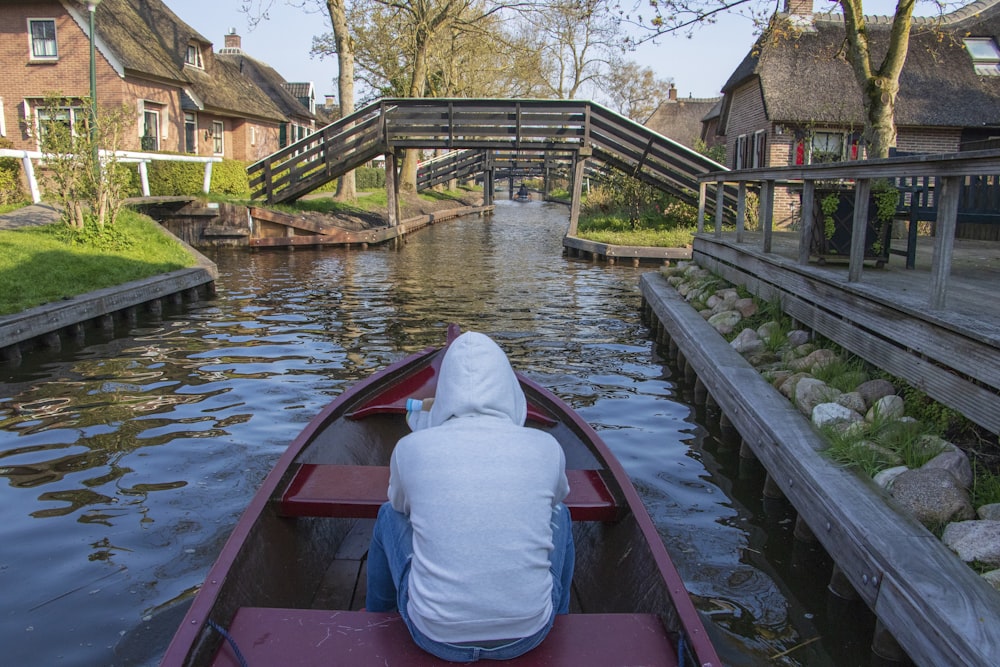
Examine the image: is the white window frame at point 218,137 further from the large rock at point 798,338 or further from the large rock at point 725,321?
the large rock at point 798,338

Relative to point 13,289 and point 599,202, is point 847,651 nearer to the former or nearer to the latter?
point 13,289

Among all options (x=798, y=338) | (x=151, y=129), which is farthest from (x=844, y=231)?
(x=151, y=129)

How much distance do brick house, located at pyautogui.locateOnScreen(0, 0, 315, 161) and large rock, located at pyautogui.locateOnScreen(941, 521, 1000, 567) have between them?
25473 mm

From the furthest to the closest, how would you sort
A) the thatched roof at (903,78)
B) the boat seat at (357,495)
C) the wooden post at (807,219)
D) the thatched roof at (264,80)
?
the thatched roof at (264,80) < the thatched roof at (903,78) < the wooden post at (807,219) < the boat seat at (357,495)

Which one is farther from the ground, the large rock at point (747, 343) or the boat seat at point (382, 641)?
the large rock at point (747, 343)

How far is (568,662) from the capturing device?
2.70 metres

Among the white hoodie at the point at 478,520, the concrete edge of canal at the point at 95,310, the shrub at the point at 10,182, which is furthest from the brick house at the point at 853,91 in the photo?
the white hoodie at the point at 478,520

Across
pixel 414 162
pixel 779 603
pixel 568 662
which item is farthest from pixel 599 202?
pixel 568 662

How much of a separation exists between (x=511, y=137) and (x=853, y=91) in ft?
33.2

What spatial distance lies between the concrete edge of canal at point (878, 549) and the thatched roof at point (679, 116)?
44.3 m

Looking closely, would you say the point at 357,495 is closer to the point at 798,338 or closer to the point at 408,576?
the point at 408,576

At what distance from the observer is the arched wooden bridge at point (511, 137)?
21.3m

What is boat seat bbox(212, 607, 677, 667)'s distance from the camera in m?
2.72

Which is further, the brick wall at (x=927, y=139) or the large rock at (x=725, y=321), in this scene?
the brick wall at (x=927, y=139)
